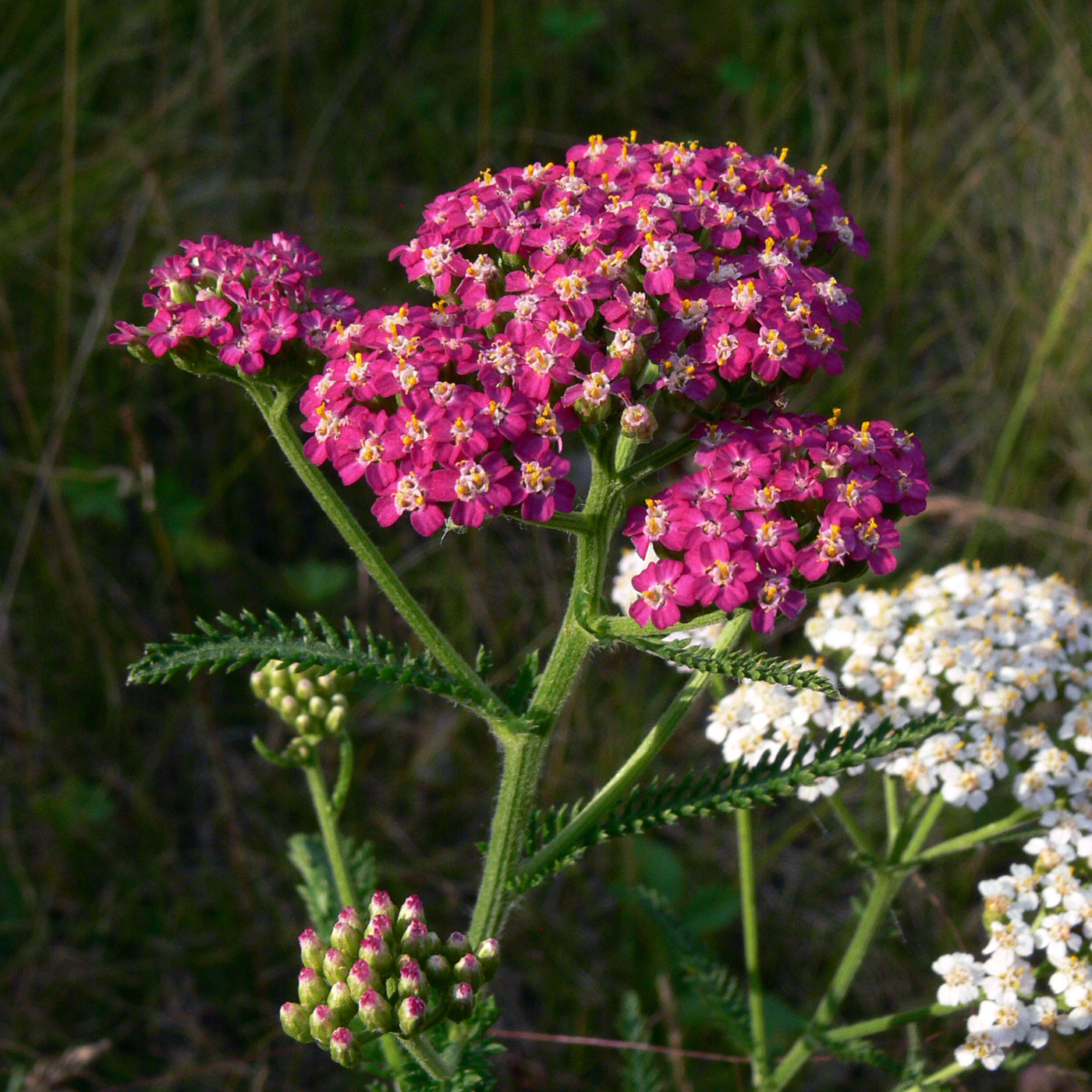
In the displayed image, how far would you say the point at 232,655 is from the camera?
218 centimetres

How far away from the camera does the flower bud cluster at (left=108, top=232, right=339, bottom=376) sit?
248cm

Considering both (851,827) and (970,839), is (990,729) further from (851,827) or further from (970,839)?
(851,827)

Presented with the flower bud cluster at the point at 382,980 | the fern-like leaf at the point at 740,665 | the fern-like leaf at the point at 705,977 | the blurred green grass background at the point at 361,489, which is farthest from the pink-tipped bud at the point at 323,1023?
the blurred green grass background at the point at 361,489

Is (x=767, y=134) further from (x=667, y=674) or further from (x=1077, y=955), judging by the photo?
(x=1077, y=955)

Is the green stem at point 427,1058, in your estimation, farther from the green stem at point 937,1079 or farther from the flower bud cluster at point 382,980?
the green stem at point 937,1079

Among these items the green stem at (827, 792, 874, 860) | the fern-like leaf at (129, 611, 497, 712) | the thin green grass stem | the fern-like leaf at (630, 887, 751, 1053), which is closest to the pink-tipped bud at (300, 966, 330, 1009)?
the fern-like leaf at (129, 611, 497, 712)

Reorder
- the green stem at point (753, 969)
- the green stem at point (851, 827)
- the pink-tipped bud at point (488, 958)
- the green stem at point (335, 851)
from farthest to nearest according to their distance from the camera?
the green stem at point (753, 969) → the green stem at point (851, 827) → the green stem at point (335, 851) → the pink-tipped bud at point (488, 958)

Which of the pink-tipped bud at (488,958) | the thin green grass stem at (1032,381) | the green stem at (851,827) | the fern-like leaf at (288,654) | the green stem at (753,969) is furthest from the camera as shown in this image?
the thin green grass stem at (1032,381)

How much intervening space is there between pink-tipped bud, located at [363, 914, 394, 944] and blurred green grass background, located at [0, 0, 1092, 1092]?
1.59 meters

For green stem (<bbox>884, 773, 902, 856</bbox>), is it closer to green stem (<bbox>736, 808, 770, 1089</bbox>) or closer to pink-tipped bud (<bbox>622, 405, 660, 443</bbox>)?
green stem (<bbox>736, 808, 770, 1089</bbox>)

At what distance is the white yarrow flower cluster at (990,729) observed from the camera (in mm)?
2734

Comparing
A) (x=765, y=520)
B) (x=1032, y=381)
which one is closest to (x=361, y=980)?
(x=765, y=520)

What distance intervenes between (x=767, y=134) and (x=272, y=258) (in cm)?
413

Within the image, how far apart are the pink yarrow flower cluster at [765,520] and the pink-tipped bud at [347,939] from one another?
2.72 ft
